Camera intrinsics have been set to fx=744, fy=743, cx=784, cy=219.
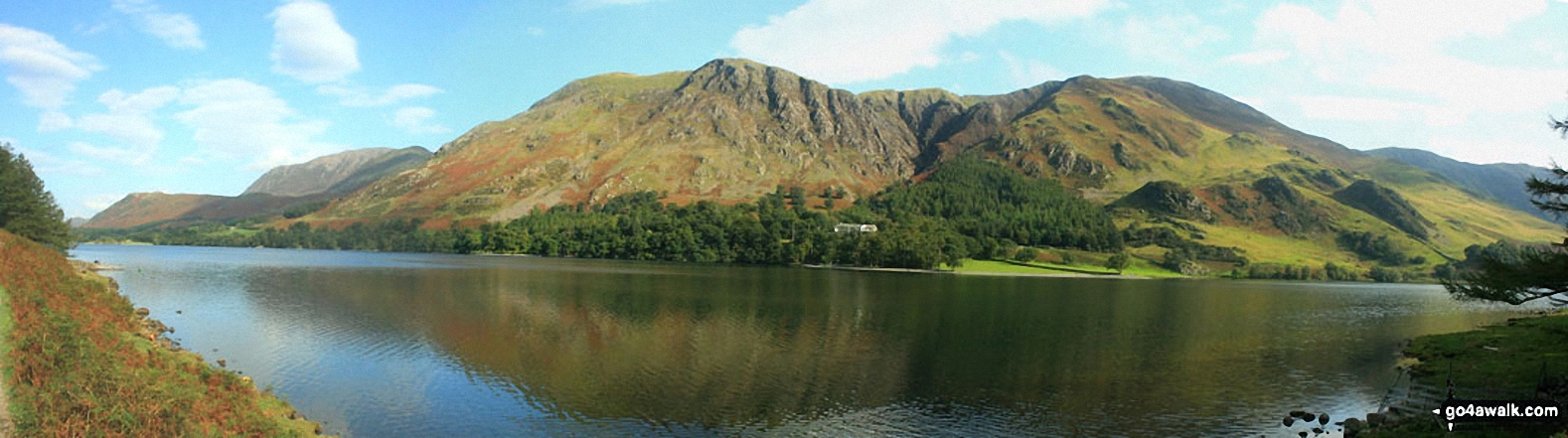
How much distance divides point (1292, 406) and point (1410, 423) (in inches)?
390

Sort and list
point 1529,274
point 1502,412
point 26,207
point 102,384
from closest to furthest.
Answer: point 102,384 < point 1502,412 < point 1529,274 < point 26,207

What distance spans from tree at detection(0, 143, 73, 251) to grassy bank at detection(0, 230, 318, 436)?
224ft

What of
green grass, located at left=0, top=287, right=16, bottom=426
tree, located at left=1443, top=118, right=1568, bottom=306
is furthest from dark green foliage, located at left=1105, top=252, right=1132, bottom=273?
green grass, located at left=0, top=287, right=16, bottom=426

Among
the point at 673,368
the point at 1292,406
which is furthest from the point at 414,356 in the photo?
the point at 1292,406

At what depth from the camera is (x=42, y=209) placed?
9062cm

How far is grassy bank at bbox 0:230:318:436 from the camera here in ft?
65.1

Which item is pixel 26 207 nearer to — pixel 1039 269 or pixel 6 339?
pixel 6 339

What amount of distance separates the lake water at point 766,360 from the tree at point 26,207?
11.9 meters

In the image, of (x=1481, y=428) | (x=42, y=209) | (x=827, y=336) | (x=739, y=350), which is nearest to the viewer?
(x=1481, y=428)

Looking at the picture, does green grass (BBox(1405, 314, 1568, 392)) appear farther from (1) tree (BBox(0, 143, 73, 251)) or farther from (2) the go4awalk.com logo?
(1) tree (BBox(0, 143, 73, 251))

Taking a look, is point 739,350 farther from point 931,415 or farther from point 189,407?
point 189,407

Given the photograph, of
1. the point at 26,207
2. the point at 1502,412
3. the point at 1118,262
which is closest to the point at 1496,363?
the point at 1502,412

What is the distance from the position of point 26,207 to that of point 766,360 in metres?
95.5

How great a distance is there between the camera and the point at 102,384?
2227cm
